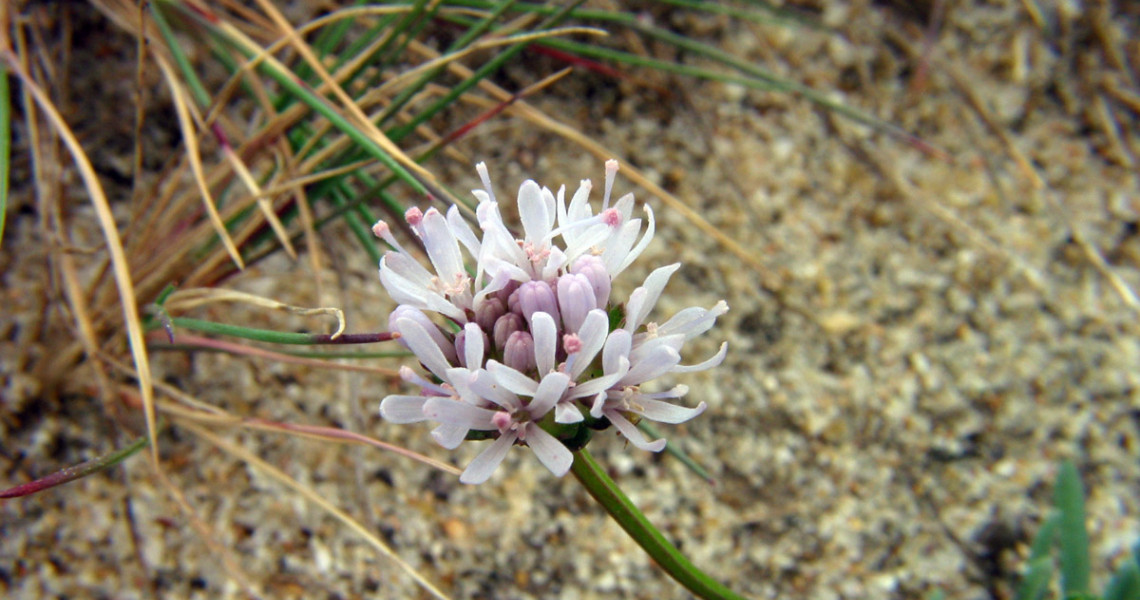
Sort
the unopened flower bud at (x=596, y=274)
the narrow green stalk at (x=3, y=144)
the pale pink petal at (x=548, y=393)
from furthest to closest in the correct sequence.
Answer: the narrow green stalk at (x=3, y=144) < the unopened flower bud at (x=596, y=274) < the pale pink petal at (x=548, y=393)

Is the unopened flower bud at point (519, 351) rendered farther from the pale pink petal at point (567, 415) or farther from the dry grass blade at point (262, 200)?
the dry grass blade at point (262, 200)

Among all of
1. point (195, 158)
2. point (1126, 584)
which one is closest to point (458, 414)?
point (195, 158)

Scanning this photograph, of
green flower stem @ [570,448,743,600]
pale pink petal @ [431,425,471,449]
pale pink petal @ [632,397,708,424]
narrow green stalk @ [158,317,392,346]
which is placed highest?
narrow green stalk @ [158,317,392,346]

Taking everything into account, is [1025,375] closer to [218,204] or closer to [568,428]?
[568,428]

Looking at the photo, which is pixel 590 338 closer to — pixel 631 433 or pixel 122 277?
pixel 631 433

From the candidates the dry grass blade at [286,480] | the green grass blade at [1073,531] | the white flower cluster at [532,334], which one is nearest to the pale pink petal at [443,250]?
the white flower cluster at [532,334]

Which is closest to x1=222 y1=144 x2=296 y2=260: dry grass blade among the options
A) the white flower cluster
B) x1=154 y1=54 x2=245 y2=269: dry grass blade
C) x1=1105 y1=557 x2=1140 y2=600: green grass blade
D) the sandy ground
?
x1=154 y1=54 x2=245 y2=269: dry grass blade

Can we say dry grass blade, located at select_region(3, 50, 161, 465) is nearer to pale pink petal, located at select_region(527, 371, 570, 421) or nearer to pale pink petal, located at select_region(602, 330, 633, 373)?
pale pink petal, located at select_region(527, 371, 570, 421)
